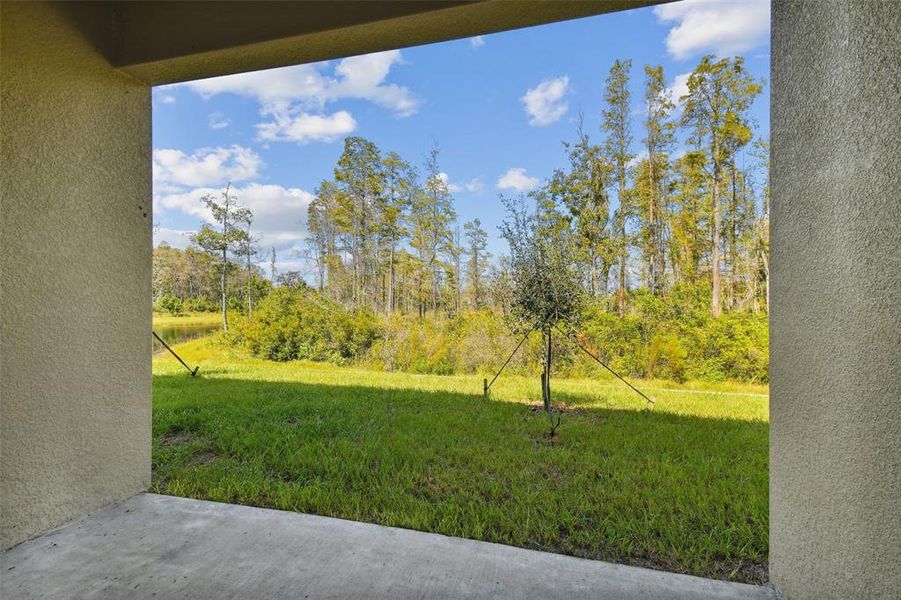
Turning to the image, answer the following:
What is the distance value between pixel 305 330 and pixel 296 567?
A: 9.86 m

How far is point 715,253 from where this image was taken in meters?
9.14

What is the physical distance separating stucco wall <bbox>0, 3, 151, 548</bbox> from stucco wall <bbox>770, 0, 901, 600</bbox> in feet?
9.84

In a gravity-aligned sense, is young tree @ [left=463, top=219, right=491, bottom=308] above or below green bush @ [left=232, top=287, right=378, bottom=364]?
above

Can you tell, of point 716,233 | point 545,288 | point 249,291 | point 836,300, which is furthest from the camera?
point 249,291

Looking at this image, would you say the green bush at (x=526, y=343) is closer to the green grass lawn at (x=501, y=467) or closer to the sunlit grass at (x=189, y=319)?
the sunlit grass at (x=189, y=319)

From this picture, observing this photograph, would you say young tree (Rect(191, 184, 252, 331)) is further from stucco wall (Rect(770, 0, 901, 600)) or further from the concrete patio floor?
stucco wall (Rect(770, 0, 901, 600))

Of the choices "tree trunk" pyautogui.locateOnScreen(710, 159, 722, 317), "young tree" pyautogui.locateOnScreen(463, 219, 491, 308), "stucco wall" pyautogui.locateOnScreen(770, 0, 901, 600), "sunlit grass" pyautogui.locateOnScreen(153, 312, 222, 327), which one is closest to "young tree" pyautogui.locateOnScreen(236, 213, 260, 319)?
"sunlit grass" pyautogui.locateOnScreen(153, 312, 222, 327)

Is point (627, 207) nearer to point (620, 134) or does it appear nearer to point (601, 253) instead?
point (601, 253)

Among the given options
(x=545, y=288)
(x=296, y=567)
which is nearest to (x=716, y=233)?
(x=545, y=288)

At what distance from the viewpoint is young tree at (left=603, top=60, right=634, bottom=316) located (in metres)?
9.67

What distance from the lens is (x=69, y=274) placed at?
6.25 feet

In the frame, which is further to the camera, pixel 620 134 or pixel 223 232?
pixel 223 232

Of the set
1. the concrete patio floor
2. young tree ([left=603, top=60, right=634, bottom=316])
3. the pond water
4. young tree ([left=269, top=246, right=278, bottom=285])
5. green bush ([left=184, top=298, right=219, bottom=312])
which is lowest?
the concrete patio floor

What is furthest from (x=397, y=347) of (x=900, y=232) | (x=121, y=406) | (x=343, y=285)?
(x=900, y=232)
